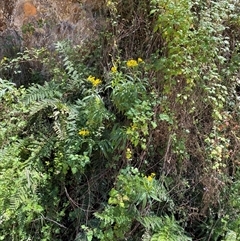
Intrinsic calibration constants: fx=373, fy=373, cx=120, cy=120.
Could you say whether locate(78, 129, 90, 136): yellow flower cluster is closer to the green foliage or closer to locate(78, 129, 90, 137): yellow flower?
locate(78, 129, 90, 137): yellow flower

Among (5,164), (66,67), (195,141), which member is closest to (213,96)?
(195,141)

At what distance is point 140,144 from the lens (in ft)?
8.21

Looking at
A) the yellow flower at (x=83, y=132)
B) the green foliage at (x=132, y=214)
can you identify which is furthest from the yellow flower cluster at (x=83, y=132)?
the green foliage at (x=132, y=214)

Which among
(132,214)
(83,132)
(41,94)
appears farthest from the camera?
(41,94)

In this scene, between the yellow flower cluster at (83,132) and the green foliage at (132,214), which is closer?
the green foliage at (132,214)

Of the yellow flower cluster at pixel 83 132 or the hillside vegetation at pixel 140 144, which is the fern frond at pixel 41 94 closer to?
the hillside vegetation at pixel 140 144

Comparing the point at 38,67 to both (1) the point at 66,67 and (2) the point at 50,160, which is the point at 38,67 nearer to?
(1) the point at 66,67

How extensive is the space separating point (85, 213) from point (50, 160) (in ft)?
1.42

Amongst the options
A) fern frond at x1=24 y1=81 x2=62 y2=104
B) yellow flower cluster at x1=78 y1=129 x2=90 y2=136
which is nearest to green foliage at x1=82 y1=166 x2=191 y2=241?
yellow flower cluster at x1=78 y1=129 x2=90 y2=136

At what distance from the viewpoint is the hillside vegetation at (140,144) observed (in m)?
2.32

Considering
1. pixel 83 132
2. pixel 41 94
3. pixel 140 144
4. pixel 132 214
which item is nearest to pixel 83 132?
pixel 83 132

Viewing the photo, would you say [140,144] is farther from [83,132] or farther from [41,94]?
[41,94]

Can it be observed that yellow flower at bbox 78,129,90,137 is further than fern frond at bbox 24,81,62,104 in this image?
No

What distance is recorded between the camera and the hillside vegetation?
232cm
